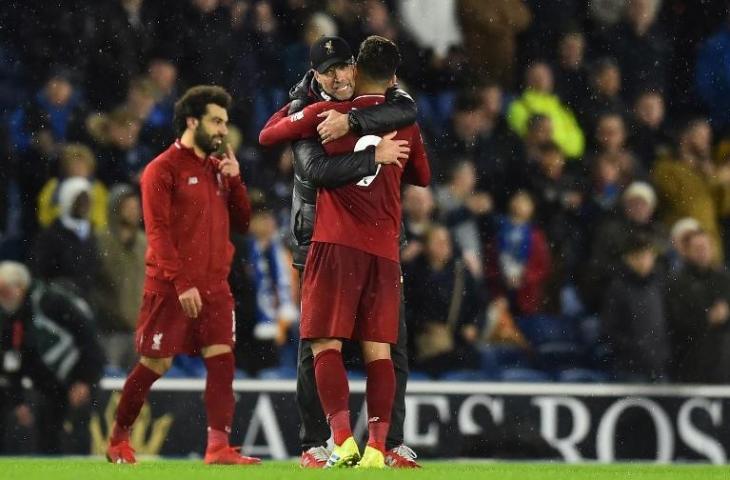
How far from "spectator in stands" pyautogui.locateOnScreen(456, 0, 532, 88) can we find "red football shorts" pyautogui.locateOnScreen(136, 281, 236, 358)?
4547 mm

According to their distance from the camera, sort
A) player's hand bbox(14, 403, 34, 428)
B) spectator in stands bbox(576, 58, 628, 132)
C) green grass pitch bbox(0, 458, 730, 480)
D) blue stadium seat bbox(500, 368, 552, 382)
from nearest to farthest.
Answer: green grass pitch bbox(0, 458, 730, 480) → player's hand bbox(14, 403, 34, 428) → blue stadium seat bbox(500, 368, 552, 382) → spectator in stands bbox(576, 58, 628, 132)

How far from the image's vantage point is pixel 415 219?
1004 cm

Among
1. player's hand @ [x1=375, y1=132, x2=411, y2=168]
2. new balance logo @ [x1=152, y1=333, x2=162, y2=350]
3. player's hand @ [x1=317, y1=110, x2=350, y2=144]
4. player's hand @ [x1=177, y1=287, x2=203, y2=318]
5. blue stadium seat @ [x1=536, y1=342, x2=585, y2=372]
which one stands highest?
player's hand @ [x1=317, y1=110, x2=350, y2=144]

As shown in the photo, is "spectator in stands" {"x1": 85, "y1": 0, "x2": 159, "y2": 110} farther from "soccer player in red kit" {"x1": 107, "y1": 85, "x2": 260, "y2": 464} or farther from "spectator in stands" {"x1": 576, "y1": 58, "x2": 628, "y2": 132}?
"soccer player in red kit" {"x1": 107, "y1": 85, "x2": 260, "y2": 464}

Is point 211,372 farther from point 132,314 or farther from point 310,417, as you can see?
point 132,314

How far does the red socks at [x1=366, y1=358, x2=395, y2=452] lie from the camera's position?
598 centimetres

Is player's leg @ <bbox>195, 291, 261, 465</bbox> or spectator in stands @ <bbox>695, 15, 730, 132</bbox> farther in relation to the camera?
spectator in stands @ <bbox>695, 15, 730, 132</bbox>

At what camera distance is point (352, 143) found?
20.1ft

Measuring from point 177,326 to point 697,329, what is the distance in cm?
431

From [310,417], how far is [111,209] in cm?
359

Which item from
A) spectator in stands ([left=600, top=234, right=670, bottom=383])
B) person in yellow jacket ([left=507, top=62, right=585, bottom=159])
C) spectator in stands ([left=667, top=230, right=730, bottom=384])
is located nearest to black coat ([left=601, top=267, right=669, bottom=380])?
spectator in stands ([left=600, top=234, right=670, bottom=383])

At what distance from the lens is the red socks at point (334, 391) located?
Answer: 19.4 ft

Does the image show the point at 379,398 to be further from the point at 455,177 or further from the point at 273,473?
the point at 455,177

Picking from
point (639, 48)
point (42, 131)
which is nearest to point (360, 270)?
point (42, 131)
